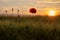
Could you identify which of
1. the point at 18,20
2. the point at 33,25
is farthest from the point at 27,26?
the point at 18,20

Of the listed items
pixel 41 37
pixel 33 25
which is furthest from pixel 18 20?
pixel 41 37

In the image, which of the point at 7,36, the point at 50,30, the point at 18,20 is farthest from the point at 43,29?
the point at 18,20

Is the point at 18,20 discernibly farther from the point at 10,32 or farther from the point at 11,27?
the point at 10,32

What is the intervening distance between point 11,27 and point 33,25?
0.88 m

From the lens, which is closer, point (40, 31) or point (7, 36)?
point (7, 36)

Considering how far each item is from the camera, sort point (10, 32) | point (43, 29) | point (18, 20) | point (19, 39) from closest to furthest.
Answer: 1. point (19, 39)
2. point (10, 32)
3. point (43, 29)
4. point (18, 20)

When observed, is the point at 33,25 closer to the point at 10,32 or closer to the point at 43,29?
the point at 43,29

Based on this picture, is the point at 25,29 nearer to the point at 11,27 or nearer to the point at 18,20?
the point at 11,27

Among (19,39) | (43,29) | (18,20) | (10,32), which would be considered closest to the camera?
(19,39)

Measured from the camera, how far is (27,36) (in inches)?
348

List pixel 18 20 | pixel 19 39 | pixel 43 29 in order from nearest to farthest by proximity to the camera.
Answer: pixel 19 39 < pixel 43 29 < pixel 18 20

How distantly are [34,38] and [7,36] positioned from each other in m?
0.79

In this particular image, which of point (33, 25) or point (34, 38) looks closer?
point (34, 38)

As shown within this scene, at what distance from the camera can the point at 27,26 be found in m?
10.2
